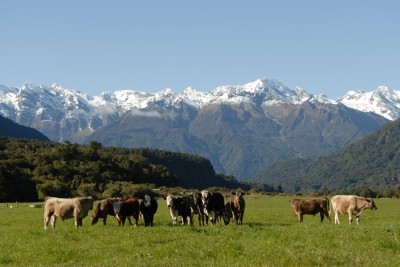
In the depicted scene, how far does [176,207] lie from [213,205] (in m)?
2.46

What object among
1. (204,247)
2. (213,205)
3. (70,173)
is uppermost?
(70,173)

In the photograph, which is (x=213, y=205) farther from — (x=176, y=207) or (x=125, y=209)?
(x=125, y=209)

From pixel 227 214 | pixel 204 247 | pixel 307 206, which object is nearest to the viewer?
pixel 204 247

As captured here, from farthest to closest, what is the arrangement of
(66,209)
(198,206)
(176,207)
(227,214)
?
(227,214) < (198,206) < (176,207) < (66,209)

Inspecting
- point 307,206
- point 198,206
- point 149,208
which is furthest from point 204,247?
point 307,206

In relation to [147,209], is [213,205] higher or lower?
higher

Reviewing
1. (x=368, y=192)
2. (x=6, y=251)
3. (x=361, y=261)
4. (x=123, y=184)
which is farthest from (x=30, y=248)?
(x=368, y=192)

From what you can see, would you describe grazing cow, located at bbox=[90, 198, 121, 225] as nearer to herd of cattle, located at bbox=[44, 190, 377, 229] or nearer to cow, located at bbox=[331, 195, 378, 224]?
herd of cattle, located at bbox=[44, 190, 377, 229]

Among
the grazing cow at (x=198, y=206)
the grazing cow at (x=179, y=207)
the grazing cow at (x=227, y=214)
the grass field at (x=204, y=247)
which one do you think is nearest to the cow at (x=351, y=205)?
the grazing cow at (x=227, y=214)

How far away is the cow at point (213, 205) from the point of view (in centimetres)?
3606

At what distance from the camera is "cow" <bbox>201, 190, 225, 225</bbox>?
118 feet

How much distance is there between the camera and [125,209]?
35.8 m

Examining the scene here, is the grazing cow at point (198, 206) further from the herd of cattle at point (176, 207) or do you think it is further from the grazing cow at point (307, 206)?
the grazing cow at point (307, 206)

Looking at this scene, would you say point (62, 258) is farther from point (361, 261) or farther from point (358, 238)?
point (358, 238)
